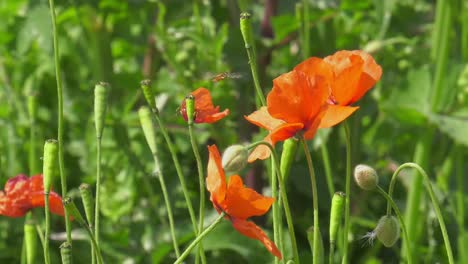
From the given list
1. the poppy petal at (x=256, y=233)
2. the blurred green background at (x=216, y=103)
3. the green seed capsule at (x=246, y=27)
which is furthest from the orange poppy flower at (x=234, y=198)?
the blurred green background at (x=216, y=103)

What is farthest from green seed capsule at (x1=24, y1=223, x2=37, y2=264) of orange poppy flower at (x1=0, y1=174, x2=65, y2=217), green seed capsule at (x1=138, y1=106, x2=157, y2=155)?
green seed capsule at (x1=138, y1=106, x2=157, y2=155)

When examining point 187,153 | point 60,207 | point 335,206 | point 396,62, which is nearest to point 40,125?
point 187,153

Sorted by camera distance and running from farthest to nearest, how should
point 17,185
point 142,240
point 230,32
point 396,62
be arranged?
point 396,62 < point 230,32 < point 142,240 < point 17,185

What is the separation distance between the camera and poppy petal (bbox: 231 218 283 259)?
2.79 ft

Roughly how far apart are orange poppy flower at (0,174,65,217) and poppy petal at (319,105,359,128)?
12.0 inches

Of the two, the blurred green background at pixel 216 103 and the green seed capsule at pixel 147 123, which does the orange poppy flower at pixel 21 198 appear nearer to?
the green seed capsule at pixel 147 123

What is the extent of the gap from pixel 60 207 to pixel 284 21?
744 millimetres

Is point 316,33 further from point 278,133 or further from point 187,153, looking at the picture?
point 278,133

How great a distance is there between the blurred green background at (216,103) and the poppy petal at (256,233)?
580mm

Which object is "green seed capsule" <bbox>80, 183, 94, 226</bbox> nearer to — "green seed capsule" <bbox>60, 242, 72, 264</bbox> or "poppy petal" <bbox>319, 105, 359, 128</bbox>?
"green seed capsule" <bbox>60, 242, 72, 264</bbox>

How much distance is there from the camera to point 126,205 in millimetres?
1668

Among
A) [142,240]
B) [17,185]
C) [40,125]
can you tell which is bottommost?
[142,240]

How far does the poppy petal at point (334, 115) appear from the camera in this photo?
0.85m

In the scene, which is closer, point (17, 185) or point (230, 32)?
point (17, 185)
